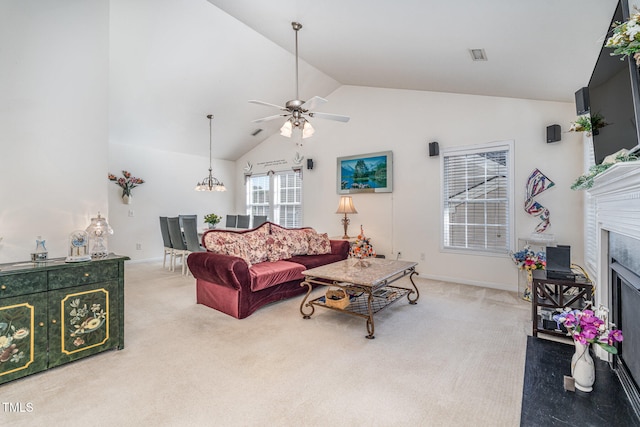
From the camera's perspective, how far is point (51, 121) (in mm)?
2426

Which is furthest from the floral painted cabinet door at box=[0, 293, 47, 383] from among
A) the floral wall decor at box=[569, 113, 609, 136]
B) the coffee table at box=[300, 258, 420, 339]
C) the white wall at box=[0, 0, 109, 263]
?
the floral wall decor at box=[569, 113, 609, 136]

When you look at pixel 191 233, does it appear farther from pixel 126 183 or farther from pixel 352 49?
pixel 352 49

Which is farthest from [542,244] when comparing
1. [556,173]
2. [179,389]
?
[179,389]

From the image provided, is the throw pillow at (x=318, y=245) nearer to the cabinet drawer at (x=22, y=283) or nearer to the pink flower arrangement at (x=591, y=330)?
the cabinet drawer at (x=22, y=283)

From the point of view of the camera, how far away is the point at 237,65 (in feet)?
15.5

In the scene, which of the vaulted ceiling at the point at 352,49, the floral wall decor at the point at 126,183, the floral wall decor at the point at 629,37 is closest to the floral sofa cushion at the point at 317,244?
the vaulted ceiling at the point at 352,49

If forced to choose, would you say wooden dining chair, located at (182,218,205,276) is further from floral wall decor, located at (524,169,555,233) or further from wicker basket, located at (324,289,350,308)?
floral wall decor, located at (524,169,555,233)

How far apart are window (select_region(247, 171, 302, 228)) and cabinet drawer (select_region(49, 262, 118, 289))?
4536 mm

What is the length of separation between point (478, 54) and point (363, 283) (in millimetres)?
2502

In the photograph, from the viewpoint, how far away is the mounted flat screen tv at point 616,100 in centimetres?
138

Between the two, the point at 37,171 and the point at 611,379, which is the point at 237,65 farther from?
the point at 611,379

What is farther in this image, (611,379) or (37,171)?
(37,171)

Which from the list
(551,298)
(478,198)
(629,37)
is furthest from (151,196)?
(629,37)

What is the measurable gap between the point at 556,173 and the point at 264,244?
4.02 meters
